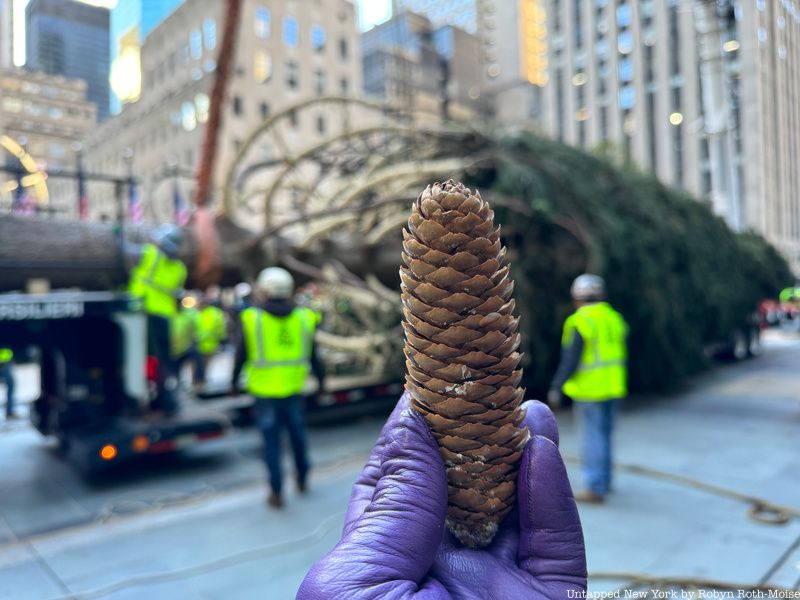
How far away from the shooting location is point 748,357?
15.8m

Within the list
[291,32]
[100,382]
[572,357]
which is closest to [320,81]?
[291,32]

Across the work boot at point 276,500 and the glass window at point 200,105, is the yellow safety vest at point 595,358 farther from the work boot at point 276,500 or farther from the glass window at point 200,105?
the glass window at point 200,105

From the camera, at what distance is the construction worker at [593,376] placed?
5234mm

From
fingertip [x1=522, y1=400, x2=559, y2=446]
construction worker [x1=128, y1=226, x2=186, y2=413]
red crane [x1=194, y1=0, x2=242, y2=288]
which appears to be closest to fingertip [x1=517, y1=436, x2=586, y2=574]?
fingertip [x1=522, y1=400, x2=559, y2=446]

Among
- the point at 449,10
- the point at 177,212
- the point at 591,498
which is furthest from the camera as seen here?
the point at 449,10

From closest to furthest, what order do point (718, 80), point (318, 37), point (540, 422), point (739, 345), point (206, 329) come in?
1. point (540, 422)
2. point (206, 329)
3. point (718, 80)
4. point (739, 345)
5. point (318, 37)

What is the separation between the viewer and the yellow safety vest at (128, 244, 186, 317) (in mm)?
6254

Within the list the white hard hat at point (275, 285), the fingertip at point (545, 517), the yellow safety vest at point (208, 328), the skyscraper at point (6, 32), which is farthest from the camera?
the yellow safety vest at point (208, 328)

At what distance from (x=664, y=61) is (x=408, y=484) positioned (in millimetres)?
22649

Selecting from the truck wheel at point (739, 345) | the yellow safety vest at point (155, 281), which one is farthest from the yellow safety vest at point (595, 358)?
the truck wheel at point (739, 345)

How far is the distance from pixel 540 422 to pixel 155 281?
18.7 ft

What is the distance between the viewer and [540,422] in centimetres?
142

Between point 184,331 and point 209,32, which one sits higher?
point 209,32

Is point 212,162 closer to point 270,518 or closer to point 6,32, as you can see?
point 6,32
